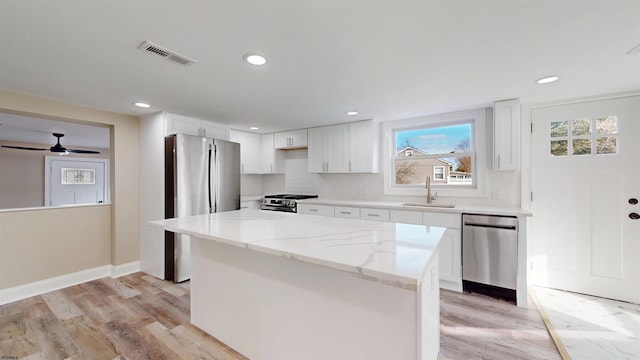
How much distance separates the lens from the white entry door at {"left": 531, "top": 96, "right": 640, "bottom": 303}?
2.59m

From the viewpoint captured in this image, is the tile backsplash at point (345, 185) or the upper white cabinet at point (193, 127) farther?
the upper white cabinet at point (193, 127)

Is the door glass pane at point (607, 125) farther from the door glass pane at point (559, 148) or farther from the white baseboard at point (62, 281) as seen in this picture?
the white baseboard at point (62, 281)

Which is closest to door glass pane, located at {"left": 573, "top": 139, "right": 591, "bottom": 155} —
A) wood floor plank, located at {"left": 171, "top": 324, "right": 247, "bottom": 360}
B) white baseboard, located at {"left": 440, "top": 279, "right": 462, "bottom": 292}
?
white baseboard, located at {"left": 440, "top": 279, "right": 462, "bottom": 292}

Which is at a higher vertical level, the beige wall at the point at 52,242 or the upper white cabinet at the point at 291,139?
the upper white cabinet at the point at 291,139

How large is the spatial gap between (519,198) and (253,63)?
3.33 m

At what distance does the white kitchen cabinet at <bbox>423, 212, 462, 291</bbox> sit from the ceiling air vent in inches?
113

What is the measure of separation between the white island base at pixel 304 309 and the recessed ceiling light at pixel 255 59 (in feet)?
4.61

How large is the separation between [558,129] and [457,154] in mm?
1058

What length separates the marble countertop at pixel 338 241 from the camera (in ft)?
3.14

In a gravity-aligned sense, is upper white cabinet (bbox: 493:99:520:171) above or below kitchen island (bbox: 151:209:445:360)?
above

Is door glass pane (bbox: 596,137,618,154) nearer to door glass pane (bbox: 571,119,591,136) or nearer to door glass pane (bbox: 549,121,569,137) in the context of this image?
door glass pane (bbox: 571,119,591,136)

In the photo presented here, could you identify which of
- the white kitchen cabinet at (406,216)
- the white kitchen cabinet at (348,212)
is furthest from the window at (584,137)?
the white kitchen cabinet at (348,212)

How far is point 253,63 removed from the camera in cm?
193

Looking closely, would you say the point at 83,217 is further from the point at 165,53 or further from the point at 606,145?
the point at 606,145
